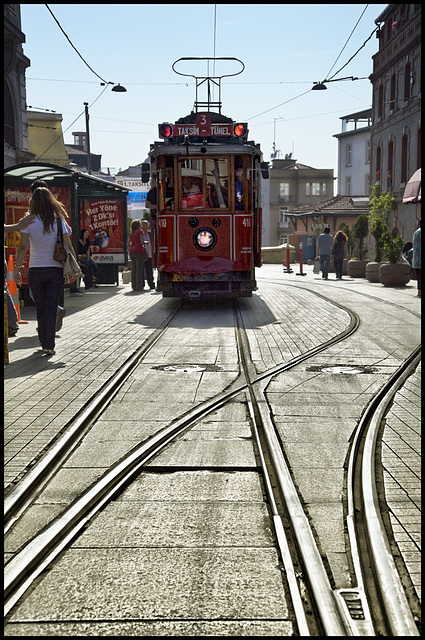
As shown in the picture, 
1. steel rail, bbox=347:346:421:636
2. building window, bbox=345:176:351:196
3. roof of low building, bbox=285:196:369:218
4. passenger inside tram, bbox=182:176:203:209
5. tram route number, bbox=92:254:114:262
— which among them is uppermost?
building window, bbox=345:176:351:196

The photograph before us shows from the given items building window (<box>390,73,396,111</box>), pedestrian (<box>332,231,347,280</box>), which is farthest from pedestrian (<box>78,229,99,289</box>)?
building window (<box>390,73,396,111</box>)

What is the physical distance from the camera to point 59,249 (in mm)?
9922

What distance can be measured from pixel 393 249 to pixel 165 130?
10.0 meters

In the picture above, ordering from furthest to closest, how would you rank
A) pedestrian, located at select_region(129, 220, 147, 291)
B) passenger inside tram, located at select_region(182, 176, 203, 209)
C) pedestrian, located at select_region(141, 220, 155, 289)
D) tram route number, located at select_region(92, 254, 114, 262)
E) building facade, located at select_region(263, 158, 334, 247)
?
building facade, located at select_region(263, 158, 334, 247) → tram route number, located at select_region(92, 254, 114, 262) → pedestrian, located at select_region(141, 220, 155, 289) → pedestrian, located at select_region(129, 220, 147, 291) → passenger inside tram, located at select_region(182, 176, 203, 209)

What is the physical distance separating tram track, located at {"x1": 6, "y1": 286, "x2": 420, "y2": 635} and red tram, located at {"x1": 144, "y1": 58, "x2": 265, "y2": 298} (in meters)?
9.43

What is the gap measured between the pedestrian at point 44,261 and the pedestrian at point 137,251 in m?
11.4

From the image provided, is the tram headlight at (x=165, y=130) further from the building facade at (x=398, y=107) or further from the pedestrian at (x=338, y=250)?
the building facade at (x=398, y=107)

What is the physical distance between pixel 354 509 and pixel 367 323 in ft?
32.1

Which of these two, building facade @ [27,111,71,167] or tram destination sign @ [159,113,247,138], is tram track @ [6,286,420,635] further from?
building facade @ [27,111,71,167]

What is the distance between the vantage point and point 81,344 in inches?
447

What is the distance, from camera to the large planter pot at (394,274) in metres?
24.0

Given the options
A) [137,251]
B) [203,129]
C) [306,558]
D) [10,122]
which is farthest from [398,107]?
[306,558]

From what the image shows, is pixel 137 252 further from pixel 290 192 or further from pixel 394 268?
pixel 290 192

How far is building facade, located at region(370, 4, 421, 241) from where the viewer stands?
35.2m
